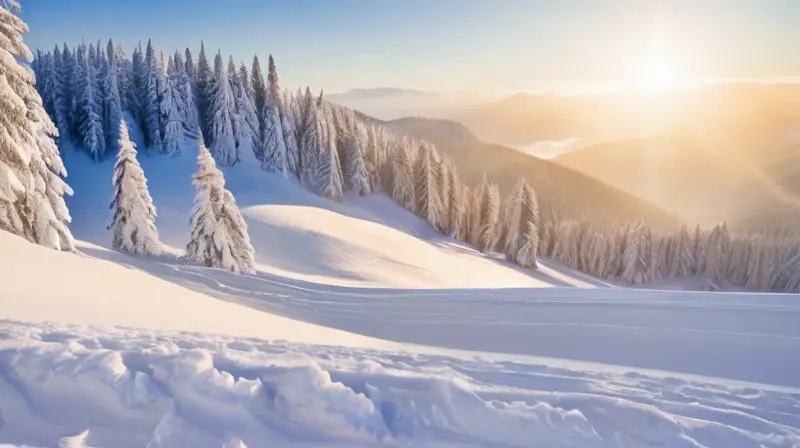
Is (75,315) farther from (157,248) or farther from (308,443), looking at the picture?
(157,248)

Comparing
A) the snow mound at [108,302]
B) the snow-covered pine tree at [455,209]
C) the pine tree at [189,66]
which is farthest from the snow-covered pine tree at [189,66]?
the snow mound at [108,302]

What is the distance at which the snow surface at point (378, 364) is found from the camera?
360 centimetres

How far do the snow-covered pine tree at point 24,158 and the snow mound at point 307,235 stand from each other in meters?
10.2

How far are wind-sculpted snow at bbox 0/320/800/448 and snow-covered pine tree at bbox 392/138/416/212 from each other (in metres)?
55.9

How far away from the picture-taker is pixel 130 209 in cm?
2236

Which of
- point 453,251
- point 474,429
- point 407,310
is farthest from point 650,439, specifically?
→ point 453,251

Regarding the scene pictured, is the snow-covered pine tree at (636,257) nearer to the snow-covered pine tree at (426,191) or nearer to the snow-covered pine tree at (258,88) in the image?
the snow-covered pine tree at (426,191)

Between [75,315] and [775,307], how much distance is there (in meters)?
12.8

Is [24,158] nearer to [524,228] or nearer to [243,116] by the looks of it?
[524,228]

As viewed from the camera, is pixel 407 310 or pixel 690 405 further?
pixel 407 310

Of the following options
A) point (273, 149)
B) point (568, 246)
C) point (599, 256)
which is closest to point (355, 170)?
point (273, 149)

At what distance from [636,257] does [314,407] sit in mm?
65764

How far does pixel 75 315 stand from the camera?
6.88 meters

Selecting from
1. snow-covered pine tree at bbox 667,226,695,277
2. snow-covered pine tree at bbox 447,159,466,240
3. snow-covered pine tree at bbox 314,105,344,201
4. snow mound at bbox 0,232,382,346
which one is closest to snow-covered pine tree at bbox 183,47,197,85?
snow-covered pine tree at bbox 314,105,344,201
